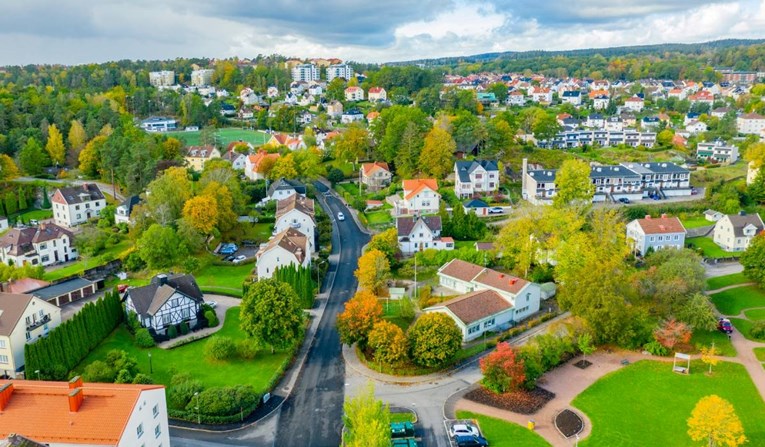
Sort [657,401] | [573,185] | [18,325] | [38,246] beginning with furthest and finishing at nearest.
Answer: [573,185] → [38,246] → [18,325] → [657,401]

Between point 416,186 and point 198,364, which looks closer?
point 198,364

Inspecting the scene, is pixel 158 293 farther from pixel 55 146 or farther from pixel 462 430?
pixel 55 146

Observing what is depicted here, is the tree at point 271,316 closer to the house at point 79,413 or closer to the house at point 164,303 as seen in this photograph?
the house at point 164,303

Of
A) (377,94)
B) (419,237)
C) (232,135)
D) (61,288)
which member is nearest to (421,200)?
(419,237)

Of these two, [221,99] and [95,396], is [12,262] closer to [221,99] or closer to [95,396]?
[95,396]

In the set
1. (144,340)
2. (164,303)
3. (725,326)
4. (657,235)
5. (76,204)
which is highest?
(76,204)

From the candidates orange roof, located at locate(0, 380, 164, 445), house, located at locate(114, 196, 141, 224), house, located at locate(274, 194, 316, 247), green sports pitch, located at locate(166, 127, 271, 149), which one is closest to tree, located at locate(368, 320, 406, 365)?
orange roof, located at locate(0, 380, 164, 445)
